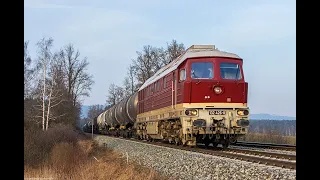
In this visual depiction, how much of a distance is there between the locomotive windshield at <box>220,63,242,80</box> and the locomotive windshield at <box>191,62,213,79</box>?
1.56ft

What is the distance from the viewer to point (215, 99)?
15750 millimetres

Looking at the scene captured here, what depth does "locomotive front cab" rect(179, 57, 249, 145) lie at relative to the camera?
1551 cm

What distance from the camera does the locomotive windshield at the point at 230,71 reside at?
16234 millimetres

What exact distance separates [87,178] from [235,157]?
4.57 meters

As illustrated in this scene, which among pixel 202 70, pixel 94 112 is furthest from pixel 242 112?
pixel 94 112

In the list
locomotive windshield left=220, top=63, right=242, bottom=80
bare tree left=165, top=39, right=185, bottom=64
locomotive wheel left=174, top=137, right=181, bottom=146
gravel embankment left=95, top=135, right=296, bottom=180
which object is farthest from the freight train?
bare tree left=165, top=39, right=185, bottom=64

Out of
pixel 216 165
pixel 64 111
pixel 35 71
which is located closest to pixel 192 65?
pixel 216 165

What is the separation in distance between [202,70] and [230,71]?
1151 mm

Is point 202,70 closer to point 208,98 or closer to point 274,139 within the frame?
point 208,98

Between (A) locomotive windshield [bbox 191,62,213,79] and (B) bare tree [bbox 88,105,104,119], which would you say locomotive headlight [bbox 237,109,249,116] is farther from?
(B) bare tree [bbox 88,105,104,119]

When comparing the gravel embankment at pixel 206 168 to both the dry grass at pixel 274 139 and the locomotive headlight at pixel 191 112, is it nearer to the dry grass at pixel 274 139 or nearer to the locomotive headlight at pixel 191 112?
the locomotive headlight at pixel 191 112

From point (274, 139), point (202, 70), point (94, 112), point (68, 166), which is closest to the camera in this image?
point (68, 166)
